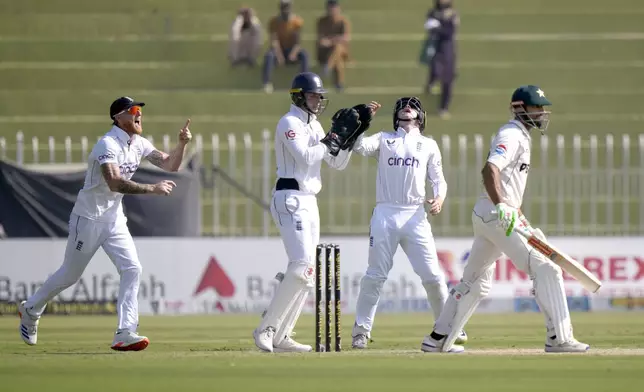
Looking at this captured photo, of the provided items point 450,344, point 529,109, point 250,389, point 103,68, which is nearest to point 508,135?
point 529,109

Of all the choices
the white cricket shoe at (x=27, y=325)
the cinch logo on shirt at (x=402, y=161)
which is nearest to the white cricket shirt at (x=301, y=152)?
the cinch logo on shirt at (x=402, y=161)

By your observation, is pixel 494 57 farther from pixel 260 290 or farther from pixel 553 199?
pixel 260 290

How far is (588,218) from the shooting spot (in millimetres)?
22297

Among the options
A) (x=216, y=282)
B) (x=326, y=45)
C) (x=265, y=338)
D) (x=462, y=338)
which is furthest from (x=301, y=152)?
(x=326, y=45)

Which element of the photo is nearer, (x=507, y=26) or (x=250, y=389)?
(x=250, y=389)

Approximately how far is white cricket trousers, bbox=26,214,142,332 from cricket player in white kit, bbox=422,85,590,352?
93.9 inches

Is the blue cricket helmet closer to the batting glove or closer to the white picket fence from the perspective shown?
the batting glove

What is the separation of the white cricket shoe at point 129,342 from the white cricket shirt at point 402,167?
2334 mm

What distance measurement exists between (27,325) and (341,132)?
309cm

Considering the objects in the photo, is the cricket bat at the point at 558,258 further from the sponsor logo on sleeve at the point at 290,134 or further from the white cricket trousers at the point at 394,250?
the sponsor logo on sleeve at the point at 290,134

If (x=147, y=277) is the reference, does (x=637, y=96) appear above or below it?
above

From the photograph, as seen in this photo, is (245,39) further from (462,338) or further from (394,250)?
(462,338)

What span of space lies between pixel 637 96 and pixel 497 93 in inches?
88.8

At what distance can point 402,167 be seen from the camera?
13.1 m
